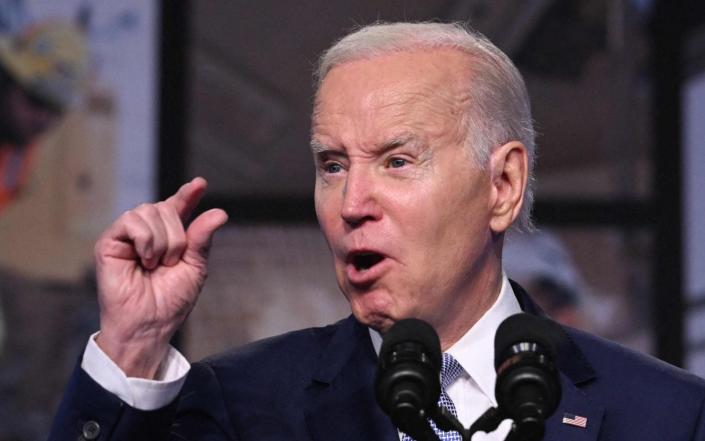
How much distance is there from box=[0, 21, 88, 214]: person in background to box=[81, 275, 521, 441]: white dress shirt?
91.5 inches

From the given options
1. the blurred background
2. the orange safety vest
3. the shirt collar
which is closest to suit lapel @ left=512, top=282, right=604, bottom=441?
the shirt collar

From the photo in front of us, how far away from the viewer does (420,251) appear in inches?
78.0

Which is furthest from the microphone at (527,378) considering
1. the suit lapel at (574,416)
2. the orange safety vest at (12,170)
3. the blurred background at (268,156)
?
the orange safety vest at (12,170)

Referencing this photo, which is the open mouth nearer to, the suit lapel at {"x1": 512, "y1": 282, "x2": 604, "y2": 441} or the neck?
the neck

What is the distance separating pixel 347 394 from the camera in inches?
84.2

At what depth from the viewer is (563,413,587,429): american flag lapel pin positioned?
2078 millimetres

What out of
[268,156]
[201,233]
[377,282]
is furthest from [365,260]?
[268,156]

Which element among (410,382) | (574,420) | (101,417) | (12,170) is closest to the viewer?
(410,382)

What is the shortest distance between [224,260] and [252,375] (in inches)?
86.9

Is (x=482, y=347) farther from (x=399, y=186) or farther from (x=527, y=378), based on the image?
(x=527, y=378)

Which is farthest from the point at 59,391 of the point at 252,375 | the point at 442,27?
the point at 442,27

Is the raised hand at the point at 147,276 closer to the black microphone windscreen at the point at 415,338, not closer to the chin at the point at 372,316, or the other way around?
the chin at the point at 372,316

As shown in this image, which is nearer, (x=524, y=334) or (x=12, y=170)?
(x=524, y=334)

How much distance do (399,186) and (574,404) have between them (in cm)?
48
